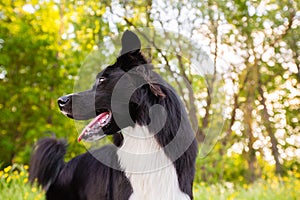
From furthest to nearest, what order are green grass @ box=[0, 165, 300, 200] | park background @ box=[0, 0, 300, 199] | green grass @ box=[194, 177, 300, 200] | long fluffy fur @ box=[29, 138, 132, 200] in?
park background @ box=[0, 0, 300, 199]
green grass @ box=[194, 177, 300, 200]
green grass @ box=[0, 165, 300, 200]
long fluffy fur @ box=[29, 138, 132, 200]

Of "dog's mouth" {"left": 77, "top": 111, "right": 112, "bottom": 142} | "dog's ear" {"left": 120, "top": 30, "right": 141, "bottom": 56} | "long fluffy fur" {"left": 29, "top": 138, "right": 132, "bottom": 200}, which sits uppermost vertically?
"dog's ear" {"left": 120, "top": 30, "right": 141, "bottom": 56}

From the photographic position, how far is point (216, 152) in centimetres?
879

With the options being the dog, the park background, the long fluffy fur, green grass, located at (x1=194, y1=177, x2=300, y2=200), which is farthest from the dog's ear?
green grass, located at (x1=194, y1=177, x2=300, y2=200)

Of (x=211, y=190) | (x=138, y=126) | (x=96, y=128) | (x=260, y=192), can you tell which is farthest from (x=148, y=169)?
(x=260, y=192)

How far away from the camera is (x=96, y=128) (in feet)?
10.5

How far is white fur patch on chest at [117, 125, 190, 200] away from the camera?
309 centimetres

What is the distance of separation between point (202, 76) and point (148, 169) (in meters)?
2.38

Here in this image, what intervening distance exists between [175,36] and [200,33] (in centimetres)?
105

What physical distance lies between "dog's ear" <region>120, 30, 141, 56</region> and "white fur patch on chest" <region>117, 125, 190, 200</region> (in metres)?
0.62

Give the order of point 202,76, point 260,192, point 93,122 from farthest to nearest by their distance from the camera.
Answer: point 260,192 → point 202,76 → point 93,122

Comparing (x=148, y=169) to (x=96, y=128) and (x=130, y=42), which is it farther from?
(x=130, y=42)

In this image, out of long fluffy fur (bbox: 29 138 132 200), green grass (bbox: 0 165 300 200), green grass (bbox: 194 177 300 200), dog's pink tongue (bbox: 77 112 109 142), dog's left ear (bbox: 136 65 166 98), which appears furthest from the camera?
green grass (bbox: 194 177 300 200)

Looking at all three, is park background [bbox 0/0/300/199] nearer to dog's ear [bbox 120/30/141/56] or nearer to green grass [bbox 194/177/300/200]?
green grass [bbox 194/177/300/200]

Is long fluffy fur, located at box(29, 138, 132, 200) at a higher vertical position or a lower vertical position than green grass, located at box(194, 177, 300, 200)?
higher
